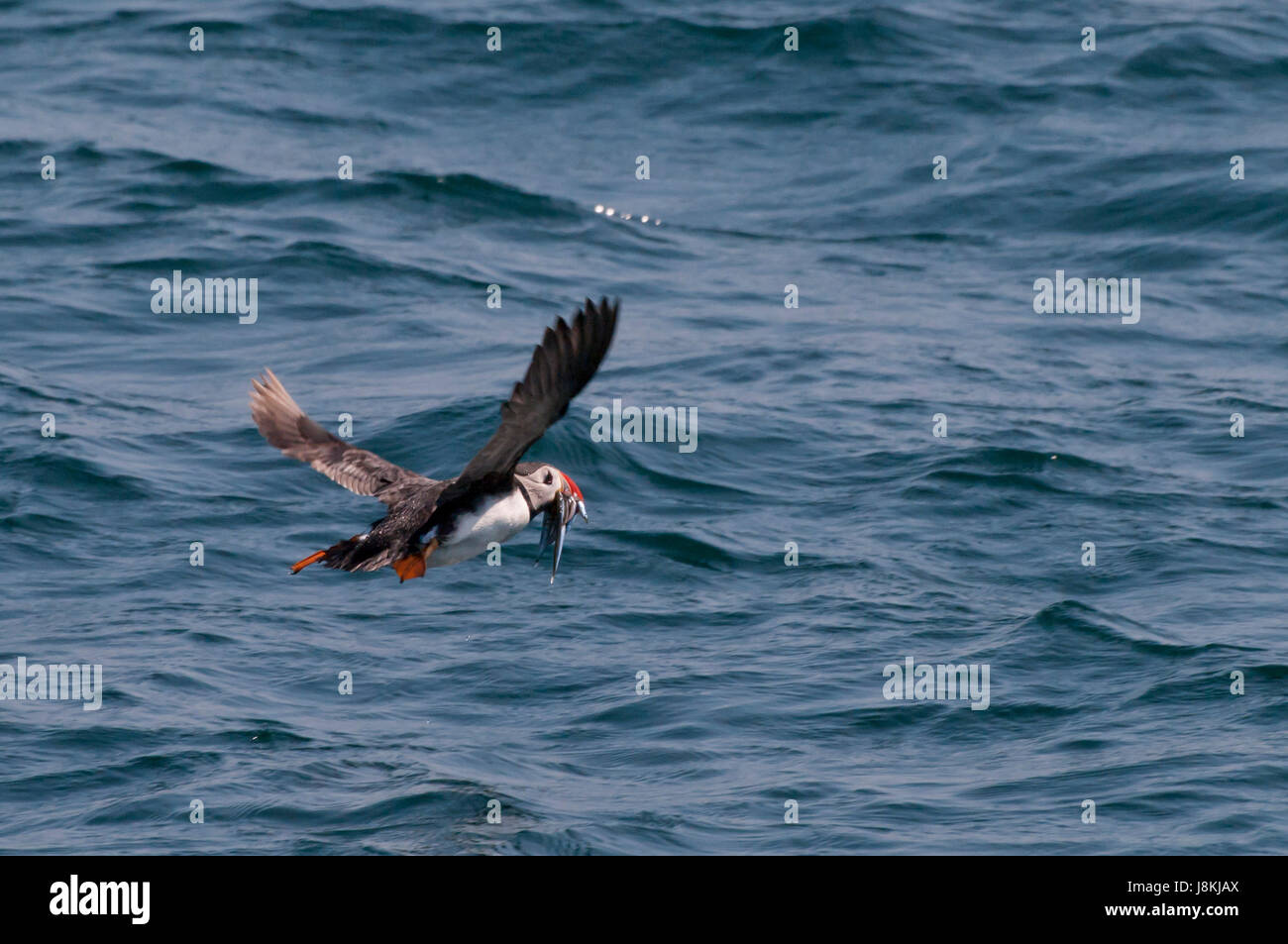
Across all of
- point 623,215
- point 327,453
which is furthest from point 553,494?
point 623,215

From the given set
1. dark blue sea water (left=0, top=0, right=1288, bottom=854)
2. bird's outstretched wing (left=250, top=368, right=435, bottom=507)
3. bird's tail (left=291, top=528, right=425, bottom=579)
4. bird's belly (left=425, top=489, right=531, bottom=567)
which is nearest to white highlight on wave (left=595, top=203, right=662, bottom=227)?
dark blue sea water (left=0, top=0, right=1288, bottom=854)

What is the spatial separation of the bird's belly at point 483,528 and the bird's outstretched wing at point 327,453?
1.62 feet

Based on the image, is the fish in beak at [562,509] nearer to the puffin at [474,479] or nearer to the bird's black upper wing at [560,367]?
the puffin at [474,479]

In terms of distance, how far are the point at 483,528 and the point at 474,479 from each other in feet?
1.58

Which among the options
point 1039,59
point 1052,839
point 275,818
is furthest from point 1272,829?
point 1039,59

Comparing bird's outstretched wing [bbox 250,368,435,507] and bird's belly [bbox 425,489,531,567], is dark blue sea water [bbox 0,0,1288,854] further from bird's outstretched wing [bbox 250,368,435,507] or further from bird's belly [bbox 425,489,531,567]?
bird's outstretched wing [bbox 250,368,435,507]

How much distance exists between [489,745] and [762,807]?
→ 197cm

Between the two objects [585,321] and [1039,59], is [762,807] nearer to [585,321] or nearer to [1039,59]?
[585,321]

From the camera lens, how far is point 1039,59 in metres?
24.1

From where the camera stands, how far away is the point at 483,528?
1009 centimetres

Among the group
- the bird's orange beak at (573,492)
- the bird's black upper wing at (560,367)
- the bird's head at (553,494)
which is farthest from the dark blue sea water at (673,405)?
the bird's black upper wing at (560,367)

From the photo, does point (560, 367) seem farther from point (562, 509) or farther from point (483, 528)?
point (562, 509)

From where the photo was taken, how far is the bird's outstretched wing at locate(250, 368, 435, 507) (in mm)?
10844

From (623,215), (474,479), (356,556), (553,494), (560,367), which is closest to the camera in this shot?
(560,367)
